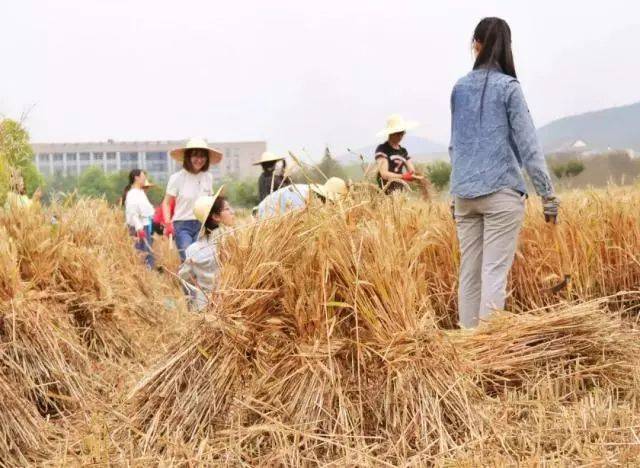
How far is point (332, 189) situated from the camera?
3189mm

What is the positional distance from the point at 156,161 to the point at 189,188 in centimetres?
6868

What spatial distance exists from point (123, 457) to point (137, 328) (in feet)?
8.12

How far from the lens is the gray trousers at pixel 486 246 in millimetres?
4301

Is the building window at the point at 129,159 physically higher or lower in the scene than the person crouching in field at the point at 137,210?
lower

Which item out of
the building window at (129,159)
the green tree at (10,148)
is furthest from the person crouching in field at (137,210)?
the building window at (129,159)

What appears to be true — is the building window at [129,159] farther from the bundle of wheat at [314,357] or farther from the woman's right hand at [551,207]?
the bundle of wheat at [314,357]

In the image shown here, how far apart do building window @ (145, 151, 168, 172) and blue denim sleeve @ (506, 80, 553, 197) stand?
6806 centimetres

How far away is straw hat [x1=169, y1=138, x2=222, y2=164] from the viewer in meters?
6.81

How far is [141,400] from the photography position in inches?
122

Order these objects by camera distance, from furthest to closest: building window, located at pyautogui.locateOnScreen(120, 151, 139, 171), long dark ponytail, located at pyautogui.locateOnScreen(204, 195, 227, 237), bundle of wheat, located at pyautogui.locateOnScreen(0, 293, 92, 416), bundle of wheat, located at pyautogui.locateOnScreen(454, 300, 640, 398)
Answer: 1. building window, located at pyautogui.locateOnScreen(120, 151, 139, 171)
2. long dark ponytail, located at pyautogui.locateOnScreen(204, 195, 227, 237)
3. bundle of wheat, located at pyautogui.locateOnScreen(0, 293, 92, 416)
4. bundle of wheat, located at pyautogui.locateOnScreen(454, 300, 640, 398)

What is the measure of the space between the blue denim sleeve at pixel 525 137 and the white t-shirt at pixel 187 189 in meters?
2.97

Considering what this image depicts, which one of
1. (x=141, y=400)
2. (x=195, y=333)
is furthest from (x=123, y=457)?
(x=195, y=333)

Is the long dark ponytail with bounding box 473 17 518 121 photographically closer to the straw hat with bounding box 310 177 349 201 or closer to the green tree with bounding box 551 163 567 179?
the straw hat with bounding box 310 177 349 201

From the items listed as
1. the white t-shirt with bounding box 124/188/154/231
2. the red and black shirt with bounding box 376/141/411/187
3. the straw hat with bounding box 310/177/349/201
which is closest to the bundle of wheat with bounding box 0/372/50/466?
the straw hat with bounding box 310/177/349/201
